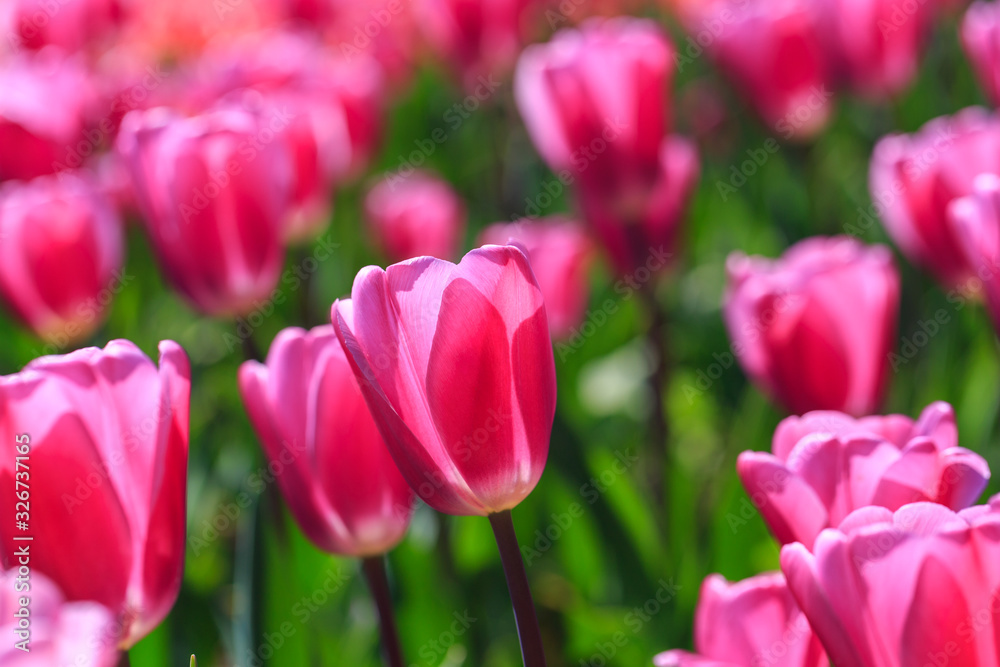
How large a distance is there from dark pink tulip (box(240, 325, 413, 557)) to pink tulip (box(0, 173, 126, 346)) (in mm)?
657

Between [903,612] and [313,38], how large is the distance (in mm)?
2332

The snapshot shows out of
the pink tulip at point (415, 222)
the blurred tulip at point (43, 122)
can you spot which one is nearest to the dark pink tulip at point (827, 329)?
the pink tulip at point (415, 222)

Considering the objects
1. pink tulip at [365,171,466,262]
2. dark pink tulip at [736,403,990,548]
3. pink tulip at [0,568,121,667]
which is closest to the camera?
pink tulip at [0,568,121,667]

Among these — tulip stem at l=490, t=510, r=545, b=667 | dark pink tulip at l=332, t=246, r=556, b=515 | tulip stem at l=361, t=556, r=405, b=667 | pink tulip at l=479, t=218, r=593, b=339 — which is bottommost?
pink tulip at l=479, t=218, r=593, b=339

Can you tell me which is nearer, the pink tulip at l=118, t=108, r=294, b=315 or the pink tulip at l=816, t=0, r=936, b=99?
the pink tulip at l=118, t=108, r=294, b=315

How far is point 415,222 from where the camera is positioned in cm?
162

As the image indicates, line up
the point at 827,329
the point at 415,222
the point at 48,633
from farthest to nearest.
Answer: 1. the point at 415,222
2. the point at 827,329
3. the point at 48,633

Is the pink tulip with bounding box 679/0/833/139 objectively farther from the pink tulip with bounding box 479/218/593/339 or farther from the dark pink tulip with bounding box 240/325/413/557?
the dark pink tulip with bounding box 240/325/413/557

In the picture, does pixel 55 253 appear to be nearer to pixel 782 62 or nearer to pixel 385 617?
pixel 385 617

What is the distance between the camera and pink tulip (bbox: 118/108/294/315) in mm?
1115

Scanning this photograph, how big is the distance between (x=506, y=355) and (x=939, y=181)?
717mm

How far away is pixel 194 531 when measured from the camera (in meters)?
1.30

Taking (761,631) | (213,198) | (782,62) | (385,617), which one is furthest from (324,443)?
(782,62)

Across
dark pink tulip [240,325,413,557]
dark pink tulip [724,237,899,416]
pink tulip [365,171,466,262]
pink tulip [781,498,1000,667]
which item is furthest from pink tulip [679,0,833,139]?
pink tulip [781,498,1000,667]
